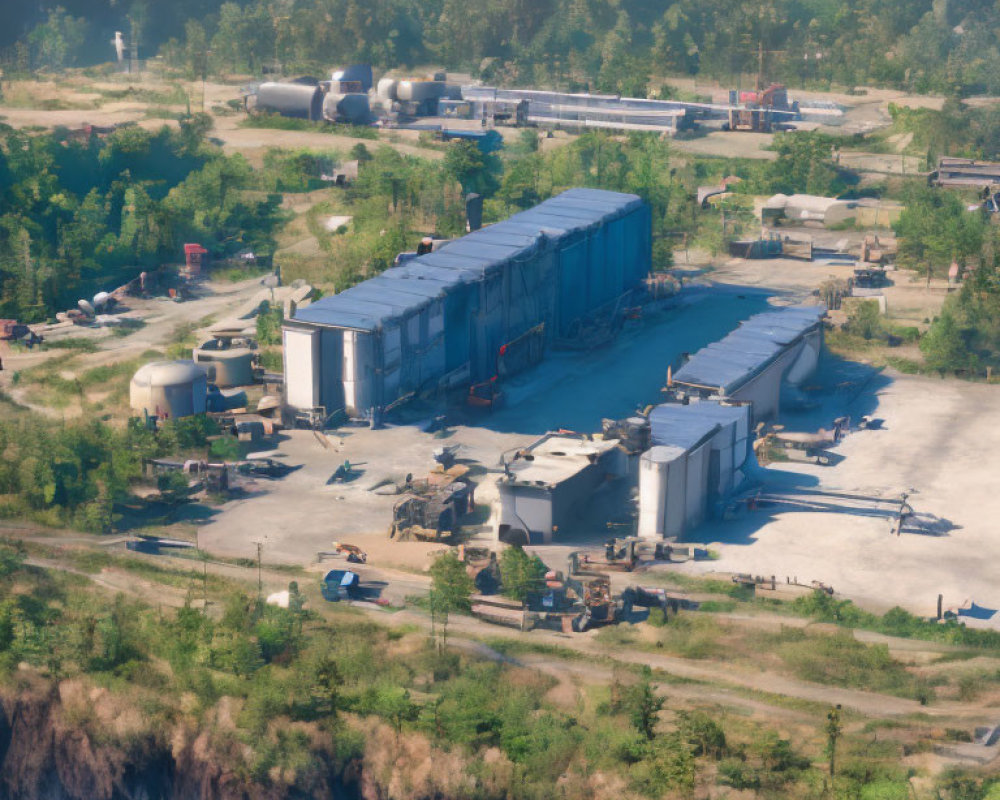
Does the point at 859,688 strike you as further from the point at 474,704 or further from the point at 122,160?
the point at 122,160

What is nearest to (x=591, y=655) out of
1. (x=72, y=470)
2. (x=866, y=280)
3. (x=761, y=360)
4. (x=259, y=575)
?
(x=259, y=575)

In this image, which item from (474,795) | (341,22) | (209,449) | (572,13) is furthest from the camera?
(572,13)

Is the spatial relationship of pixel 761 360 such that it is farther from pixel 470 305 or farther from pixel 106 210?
pixel 106 210

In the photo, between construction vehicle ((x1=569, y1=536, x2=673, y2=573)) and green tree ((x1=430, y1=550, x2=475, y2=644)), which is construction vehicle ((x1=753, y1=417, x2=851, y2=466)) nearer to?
construction vehicle ((x1=569, y1=536, x2=673, y2=573))

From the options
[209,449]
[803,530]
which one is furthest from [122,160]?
[803,530]

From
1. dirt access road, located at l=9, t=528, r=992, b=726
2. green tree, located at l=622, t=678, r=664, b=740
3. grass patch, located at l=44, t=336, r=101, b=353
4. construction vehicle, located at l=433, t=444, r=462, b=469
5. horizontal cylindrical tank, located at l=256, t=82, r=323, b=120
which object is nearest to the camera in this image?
green tree, located at l=622, t=678, r=664, b=740

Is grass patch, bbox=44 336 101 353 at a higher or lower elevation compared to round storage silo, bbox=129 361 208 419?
lower

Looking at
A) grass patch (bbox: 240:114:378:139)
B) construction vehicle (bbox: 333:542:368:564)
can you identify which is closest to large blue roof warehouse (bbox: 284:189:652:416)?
construction vehicle (bbox: 333:542:368:564)
